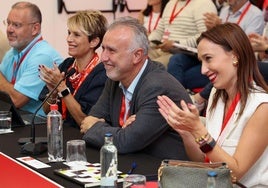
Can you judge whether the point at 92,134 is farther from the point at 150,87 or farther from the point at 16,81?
the point at 16,81

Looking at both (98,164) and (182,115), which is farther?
(98,164)

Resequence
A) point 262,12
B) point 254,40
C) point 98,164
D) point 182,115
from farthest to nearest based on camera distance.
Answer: point 262,12
point 254,40
point 98,164
point 182,115

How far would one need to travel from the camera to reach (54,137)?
8.84 ft

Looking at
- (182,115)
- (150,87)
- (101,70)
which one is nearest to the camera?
Result: (182,115)

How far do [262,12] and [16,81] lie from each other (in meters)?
2.37

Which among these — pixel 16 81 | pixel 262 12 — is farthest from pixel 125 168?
pixel 262 12

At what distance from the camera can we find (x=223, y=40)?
2.51 m

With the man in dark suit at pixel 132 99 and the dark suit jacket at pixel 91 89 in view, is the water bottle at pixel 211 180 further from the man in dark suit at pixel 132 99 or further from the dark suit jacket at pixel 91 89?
the dark suit jacket at pixel 91 89

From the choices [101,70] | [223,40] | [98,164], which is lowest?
[98,164]

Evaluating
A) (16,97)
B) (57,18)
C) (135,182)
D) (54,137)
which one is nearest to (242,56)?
(135,182)

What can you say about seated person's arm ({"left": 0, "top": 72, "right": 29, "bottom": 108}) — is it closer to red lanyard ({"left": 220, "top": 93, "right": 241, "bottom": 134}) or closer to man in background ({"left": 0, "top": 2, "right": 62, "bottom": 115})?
man in background ({"left": 0, "top": 2, "right": 62, "bottom": 115})

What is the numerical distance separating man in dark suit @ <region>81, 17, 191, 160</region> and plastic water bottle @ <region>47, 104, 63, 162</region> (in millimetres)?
196

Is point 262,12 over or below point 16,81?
over

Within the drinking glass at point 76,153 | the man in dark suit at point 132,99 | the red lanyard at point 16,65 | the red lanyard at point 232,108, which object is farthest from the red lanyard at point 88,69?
the red lanyard at point 232,108
